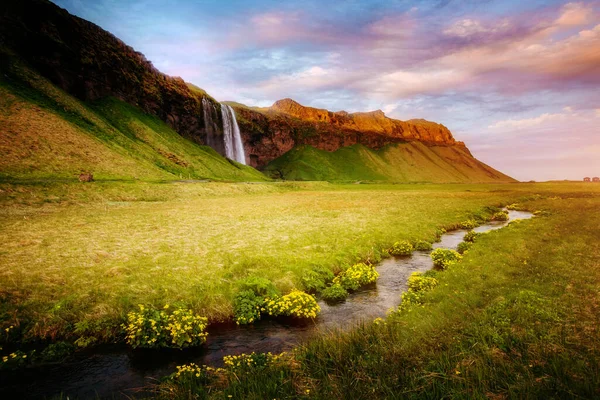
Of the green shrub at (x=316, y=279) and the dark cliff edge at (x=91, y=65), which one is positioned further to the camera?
the dark cliff edge at (x=91, y=65)

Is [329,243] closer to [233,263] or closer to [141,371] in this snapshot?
[233,263]

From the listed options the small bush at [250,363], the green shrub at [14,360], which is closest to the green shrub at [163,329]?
the green shrub at [14,360]

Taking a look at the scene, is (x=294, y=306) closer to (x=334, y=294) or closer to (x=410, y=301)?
(x=334, y=294)

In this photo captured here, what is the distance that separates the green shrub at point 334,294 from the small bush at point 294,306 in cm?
179

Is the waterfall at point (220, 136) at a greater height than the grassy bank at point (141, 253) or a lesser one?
greater

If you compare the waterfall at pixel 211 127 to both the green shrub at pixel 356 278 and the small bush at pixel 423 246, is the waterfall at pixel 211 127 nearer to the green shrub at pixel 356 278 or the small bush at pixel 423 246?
the small bush at pixel 423 246

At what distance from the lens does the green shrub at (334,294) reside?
48.1 ft

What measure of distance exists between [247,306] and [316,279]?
16.0ft

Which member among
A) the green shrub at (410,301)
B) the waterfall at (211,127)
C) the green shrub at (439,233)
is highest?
the waterfall at (211,127)

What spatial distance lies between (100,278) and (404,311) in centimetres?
1413

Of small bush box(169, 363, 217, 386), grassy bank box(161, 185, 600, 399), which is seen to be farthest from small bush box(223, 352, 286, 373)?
small bush box(169, 363, 217, 386)

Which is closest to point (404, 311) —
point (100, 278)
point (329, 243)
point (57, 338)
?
point (329, 243)

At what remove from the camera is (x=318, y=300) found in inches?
576

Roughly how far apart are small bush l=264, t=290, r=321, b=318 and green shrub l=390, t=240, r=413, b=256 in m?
12.4
